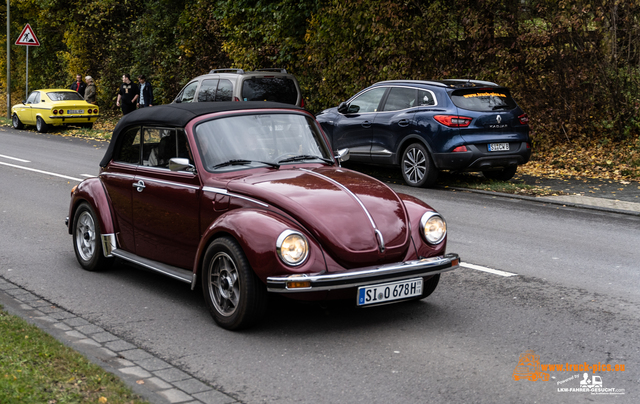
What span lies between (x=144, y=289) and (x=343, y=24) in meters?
13.9

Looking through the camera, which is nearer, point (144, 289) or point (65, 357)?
point (65, 357)

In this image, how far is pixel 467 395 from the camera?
14.6 feet

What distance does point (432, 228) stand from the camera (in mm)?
5871

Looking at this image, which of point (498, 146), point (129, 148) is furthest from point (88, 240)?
point (498, 146)

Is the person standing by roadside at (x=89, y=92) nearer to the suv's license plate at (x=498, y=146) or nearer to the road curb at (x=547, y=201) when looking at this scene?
the road curb at (x=547, y=201)

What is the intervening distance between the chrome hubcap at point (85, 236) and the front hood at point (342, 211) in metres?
2.14

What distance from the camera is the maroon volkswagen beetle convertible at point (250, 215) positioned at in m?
5.35

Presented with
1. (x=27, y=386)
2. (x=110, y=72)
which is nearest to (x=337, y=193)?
(x=27, y=386)

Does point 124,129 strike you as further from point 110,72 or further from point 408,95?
point 110,72

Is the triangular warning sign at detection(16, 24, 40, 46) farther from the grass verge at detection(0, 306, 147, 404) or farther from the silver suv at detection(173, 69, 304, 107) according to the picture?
the grass verge at detection(0, 306, 147, 404)

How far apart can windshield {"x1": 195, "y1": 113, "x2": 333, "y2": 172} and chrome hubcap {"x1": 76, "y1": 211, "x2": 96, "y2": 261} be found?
1.78 meters

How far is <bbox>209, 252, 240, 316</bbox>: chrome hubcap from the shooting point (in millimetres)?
5551

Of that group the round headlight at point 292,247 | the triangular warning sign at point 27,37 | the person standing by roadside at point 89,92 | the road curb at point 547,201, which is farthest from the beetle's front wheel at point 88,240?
the triangular warning sign at point 27,37

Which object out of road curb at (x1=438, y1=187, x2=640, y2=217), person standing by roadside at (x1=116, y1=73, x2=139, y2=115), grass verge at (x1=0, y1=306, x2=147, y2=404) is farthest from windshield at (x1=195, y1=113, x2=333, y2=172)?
person standing by roadside at (x1=116, y1=73, x2=139, y2=115)
